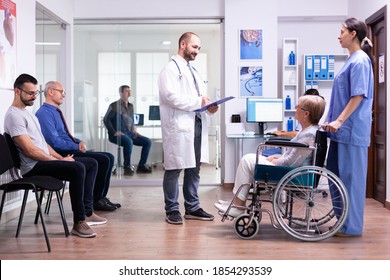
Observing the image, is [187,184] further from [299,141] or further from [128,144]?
[128,144]

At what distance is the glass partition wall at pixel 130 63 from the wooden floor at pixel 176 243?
244 centimetres

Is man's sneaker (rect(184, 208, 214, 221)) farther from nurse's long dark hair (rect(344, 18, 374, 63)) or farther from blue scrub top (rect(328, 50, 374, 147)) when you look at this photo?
nurse's long dark hair (rect(344, 18, 374, 63))

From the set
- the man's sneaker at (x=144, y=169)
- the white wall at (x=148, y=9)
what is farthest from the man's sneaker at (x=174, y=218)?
the white wall at (x=148, y=9)

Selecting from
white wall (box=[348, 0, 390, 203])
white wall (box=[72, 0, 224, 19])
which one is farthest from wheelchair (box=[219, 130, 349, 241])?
white wall (box=[72, 0, 224, 19])

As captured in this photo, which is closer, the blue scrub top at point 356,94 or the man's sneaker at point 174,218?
the blue scrub top at point 356,94

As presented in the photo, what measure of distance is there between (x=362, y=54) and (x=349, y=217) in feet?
3.55

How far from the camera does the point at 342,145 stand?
3.81m

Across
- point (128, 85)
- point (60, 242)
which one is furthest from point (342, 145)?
point (128, 85)

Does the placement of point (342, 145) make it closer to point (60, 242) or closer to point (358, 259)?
point (358, 259)

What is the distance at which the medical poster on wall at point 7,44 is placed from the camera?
14.5ft

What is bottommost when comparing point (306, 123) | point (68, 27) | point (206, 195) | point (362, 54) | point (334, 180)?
point (206, 195)

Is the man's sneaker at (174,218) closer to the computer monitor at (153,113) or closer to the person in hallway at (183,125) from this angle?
the person in hallway at (183,125)

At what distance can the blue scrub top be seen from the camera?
3705 millimetres

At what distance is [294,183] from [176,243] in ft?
2.76
